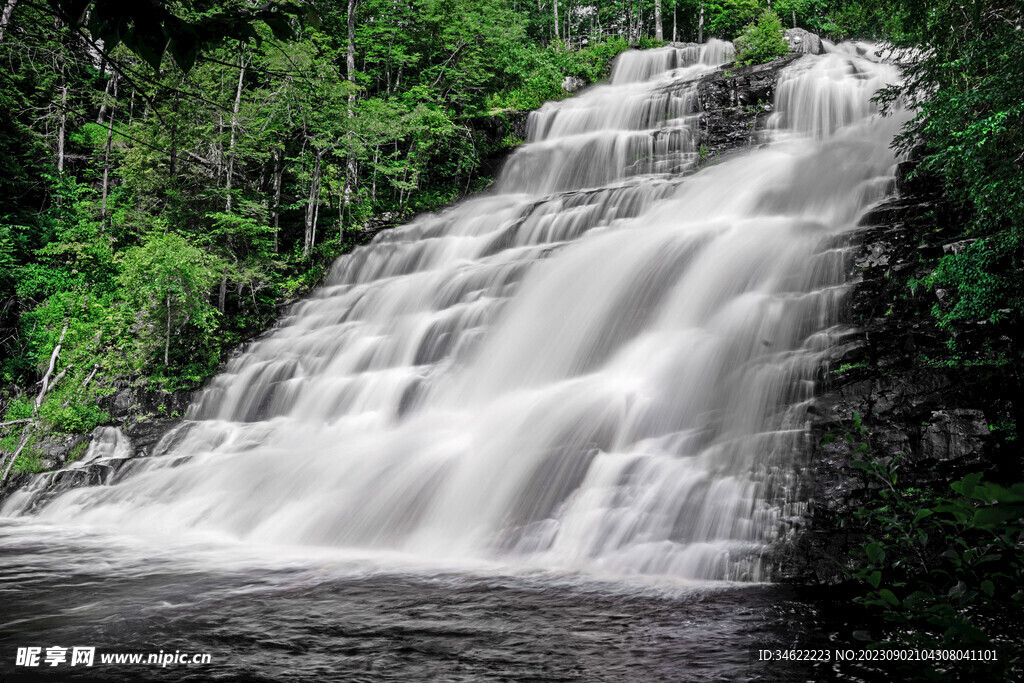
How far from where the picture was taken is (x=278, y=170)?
681 inches

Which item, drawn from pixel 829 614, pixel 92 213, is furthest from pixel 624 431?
pixel 92 213

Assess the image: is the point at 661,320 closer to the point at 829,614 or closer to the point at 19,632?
the point at 829,614

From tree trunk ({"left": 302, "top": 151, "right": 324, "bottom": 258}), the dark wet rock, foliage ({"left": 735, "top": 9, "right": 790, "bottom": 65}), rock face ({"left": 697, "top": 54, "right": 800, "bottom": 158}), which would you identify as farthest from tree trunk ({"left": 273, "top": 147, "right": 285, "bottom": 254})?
foliage ({"left": 735, "top": 9, "right": 790, "bottom": 65})

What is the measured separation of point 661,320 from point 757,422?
3.17 metres

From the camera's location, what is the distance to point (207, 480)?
8562 mm

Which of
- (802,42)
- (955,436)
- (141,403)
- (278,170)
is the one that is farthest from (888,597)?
(802,42)

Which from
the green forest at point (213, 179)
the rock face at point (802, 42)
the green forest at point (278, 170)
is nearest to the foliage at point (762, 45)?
the green forest at point (278, 170)

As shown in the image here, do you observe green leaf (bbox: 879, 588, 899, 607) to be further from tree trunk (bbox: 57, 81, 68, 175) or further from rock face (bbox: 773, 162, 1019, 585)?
tree trunk (bbox: 57, 81, 68, 175)

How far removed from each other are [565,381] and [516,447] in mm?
1786

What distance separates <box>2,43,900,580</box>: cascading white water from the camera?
574 cm

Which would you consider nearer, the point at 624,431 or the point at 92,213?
the point at 624,431

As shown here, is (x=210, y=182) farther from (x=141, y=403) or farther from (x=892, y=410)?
(x=892, y=410)

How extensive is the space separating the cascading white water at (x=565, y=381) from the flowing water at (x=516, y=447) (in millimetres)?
41

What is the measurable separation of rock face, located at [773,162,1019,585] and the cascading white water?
27 cm
